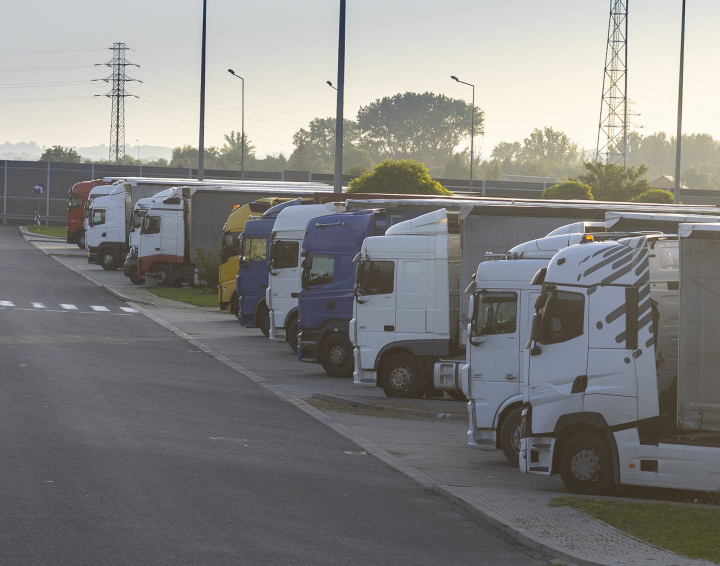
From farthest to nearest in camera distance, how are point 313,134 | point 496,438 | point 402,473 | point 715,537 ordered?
1. point 313,134
2. point 496,438
3. point 402,473
4. point 715,537

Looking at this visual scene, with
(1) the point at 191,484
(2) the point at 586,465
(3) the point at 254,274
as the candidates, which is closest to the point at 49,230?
(3) the point at 254,274

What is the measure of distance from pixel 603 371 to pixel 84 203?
52364 millimetres

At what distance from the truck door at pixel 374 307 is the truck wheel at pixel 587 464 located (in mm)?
7452

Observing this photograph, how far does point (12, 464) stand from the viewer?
11.8 meters

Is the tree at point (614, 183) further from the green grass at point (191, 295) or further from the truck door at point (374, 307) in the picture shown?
the truck door at point (374, 307)

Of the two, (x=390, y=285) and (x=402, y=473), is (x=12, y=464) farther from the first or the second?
(x=390, y=285)

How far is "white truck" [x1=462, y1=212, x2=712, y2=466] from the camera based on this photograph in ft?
45.4

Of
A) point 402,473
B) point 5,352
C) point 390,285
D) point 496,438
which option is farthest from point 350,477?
point 5,352

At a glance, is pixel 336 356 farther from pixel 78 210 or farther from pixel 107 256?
pixel 78 210

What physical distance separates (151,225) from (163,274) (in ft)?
6.75

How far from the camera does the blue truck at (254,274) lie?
2794 centimetres

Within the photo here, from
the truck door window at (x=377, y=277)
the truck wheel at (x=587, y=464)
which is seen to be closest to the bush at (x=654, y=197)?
the truck door window at (x=377, y=277)

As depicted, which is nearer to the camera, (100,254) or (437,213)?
(437,213)

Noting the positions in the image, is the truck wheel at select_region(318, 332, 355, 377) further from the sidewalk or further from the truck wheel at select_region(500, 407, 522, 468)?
the truck wheel at select_region(500, 407, 522, 468)
